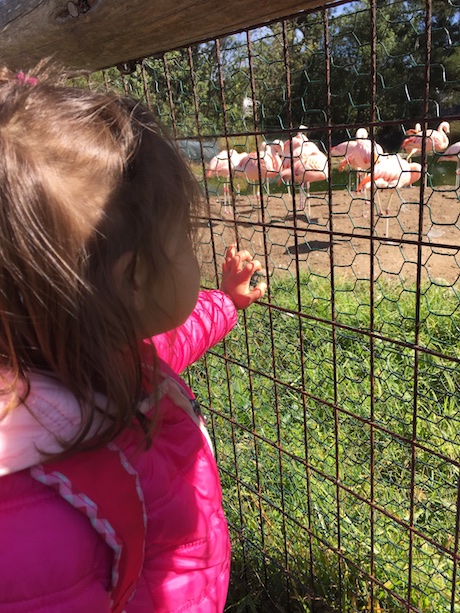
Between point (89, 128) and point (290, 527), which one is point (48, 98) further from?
point (290, 527)

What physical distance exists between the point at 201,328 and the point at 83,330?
567mm

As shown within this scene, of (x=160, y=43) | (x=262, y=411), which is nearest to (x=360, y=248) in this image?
(x=262, y=411)

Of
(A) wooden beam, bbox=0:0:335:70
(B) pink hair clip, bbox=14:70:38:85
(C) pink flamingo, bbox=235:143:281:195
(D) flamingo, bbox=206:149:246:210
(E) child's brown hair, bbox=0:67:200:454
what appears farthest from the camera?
(C) pink flamingo, bbox=235:143:281:195

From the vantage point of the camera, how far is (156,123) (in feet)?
2.71

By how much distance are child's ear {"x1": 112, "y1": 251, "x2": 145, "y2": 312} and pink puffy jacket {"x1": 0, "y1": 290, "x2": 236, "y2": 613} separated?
0.48ft

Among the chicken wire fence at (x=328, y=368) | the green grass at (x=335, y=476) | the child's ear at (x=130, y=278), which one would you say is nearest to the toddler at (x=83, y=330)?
the child's ear at (x=130, y=278)

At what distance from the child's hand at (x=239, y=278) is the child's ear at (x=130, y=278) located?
573mm

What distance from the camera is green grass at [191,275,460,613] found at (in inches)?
56.9

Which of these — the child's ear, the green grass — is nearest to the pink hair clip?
the child's ear

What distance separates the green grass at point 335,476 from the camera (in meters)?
1.45

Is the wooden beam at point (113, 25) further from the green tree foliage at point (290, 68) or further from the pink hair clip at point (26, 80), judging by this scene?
the pink hair clip at point (26, 80)

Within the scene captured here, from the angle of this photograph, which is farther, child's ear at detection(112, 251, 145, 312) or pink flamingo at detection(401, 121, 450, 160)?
pink flamingo at detection(401, 121, 450, 160)

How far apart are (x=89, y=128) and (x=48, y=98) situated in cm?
7

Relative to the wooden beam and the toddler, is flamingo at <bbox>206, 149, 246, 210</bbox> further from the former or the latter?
the toddler
